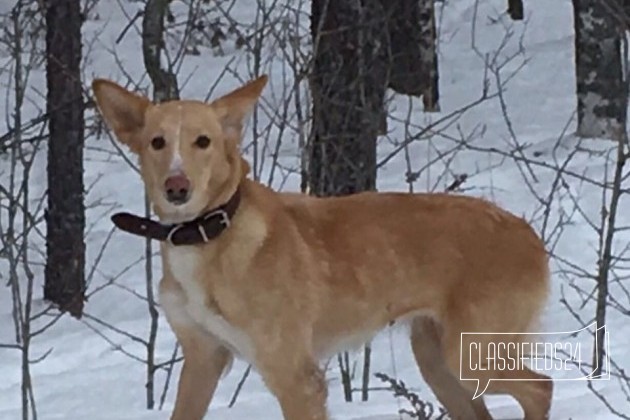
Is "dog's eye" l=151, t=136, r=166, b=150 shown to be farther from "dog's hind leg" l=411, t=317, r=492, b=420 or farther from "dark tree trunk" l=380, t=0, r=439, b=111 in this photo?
"dark tree trunk" l=380, t=0, r=439, b=111

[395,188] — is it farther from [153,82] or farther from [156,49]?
[156,49]

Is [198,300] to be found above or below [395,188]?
above

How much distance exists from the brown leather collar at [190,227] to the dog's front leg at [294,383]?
0.47 m

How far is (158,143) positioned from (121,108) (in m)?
0.26

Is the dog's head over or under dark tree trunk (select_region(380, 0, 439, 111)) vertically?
under

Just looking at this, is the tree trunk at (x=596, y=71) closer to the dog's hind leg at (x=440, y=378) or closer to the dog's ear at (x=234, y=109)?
the dog's hind leg at (x=440, y=378)

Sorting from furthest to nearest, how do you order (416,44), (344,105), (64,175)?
(416,44)
(64,175)
(344,105)

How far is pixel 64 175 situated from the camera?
11.6 metres

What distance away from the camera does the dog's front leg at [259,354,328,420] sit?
4.82 metres

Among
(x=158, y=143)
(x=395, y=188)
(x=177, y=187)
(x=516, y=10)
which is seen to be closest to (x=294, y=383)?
(x=177, y=187)

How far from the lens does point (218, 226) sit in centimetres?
482

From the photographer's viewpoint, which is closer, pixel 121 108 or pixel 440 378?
pixel 121 108

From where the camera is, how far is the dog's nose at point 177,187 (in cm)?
447

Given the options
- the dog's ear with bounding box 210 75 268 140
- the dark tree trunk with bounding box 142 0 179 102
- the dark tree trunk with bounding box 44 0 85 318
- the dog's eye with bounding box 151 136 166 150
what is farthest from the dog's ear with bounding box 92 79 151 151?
the dark tree trunk with bounding box 44 0 85 318
